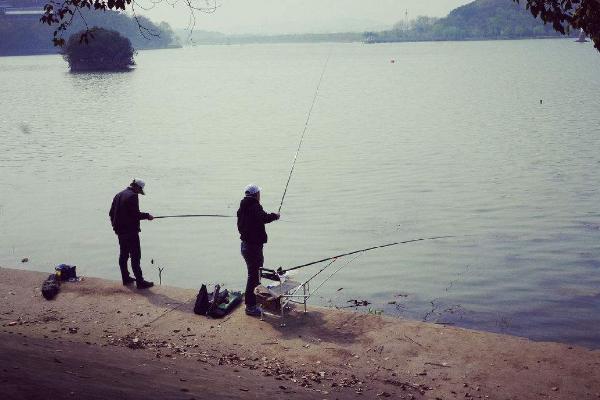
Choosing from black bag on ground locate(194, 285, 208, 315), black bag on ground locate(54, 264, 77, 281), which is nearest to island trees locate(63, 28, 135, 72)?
black bag on ground locate(54, 264, 77, 281)

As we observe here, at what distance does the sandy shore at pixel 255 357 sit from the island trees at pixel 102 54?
335ft

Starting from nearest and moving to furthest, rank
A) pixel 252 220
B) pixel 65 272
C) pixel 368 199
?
pixel 252 220 → pixel 65 272 → pixel 368 199

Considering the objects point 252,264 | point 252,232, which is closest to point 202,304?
point 252,264

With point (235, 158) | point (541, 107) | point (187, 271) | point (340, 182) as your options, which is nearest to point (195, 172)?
point (235, 158)

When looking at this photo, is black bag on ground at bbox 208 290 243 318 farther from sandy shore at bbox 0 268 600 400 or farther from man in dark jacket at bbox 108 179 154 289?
man in dark jacket at bbox 108 179 154 289

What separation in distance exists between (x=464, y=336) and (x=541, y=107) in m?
40.5

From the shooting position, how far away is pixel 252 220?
30.6 feet

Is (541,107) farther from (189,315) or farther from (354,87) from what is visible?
(189,315)

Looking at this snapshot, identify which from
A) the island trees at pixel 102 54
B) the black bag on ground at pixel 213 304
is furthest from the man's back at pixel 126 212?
the island trees at pixel 102 54

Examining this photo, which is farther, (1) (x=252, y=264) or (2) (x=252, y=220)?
(1) (x=252, y=264)

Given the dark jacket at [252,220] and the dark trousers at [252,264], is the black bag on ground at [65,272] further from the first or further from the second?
the dark jacket at [252,220]

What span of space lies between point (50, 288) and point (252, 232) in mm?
3659

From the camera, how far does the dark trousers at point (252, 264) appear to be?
9555 millimetres

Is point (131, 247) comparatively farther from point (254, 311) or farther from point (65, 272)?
point (254, 311)
